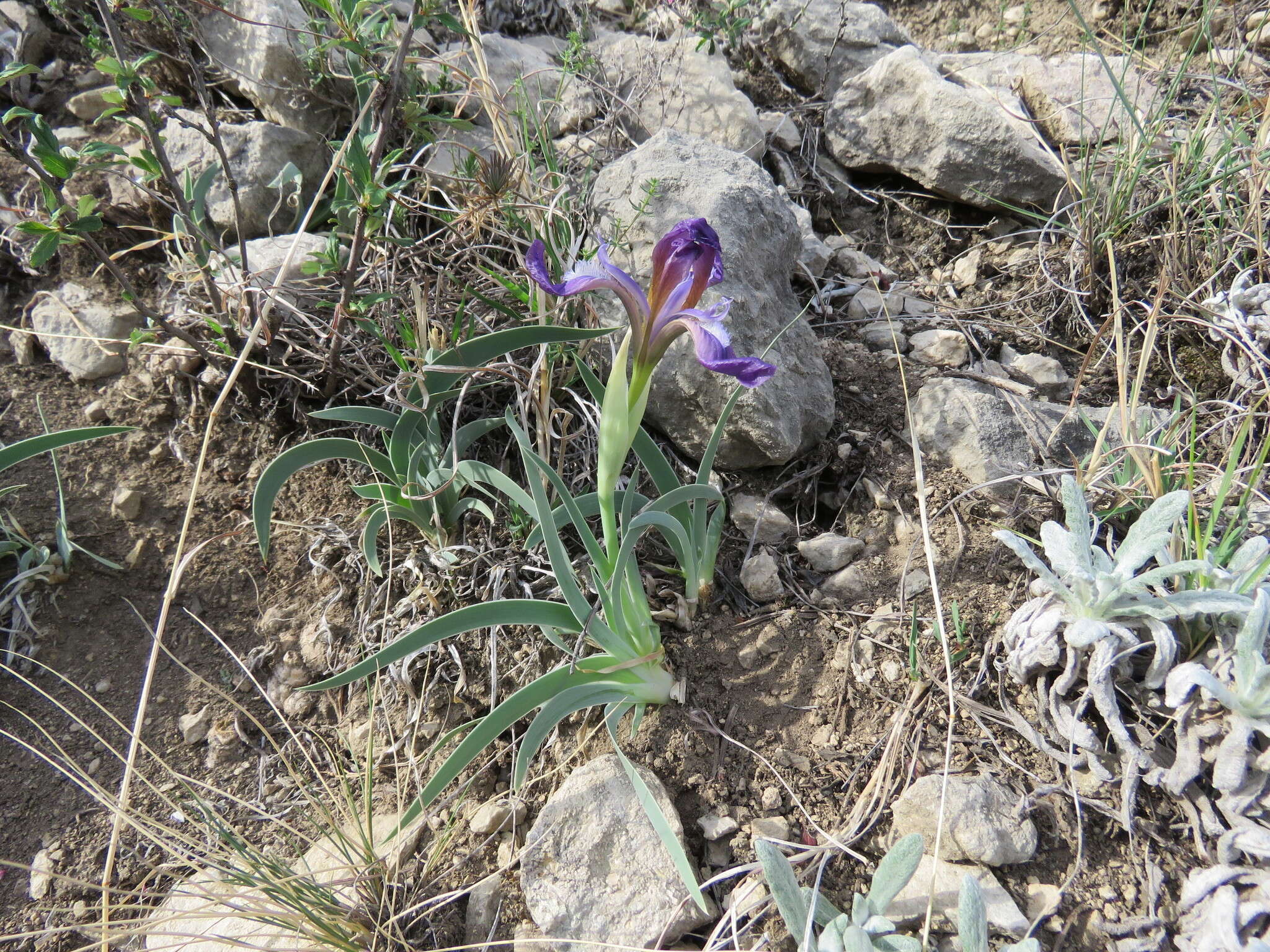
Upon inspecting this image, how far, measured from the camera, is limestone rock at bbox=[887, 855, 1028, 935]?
1.19 m

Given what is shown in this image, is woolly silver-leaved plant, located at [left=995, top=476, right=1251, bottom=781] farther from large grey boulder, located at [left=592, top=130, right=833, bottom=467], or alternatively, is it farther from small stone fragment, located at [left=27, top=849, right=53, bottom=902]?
small stone fragment, located at [left=27, top=849, right=53, bottom=902]

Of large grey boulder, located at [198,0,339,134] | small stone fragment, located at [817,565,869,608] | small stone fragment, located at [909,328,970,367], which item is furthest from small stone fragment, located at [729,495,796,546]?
large grey boulder, located at [198,0,339,134]

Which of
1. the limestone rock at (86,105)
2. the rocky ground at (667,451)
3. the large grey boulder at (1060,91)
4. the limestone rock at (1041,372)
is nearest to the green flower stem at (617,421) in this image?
the rocky ground at (667,451)

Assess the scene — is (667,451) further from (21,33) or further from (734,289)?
(21,33)

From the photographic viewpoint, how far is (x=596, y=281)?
1.26 m

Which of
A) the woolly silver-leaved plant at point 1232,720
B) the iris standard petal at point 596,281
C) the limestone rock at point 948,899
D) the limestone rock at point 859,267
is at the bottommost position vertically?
the limestone rock at point 948,899

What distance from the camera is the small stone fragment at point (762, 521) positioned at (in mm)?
1798

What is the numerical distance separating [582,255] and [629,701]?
44.4 inches

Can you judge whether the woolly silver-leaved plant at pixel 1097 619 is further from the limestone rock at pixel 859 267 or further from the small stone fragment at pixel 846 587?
the limestone rock at pixel 859 267

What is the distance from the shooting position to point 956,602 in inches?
60.9

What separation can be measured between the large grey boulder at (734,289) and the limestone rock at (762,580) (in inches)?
10.2

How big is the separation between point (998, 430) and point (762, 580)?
666mm

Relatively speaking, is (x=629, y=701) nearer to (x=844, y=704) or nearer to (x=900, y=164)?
(x=844, y=704)

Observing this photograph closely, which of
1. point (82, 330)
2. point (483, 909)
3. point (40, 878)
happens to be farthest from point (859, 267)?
point (40, 878)
